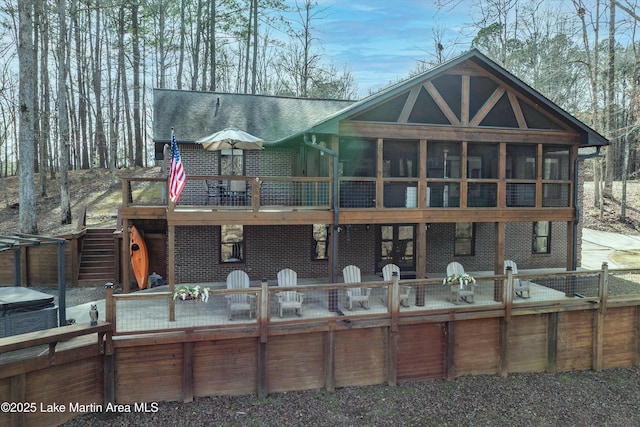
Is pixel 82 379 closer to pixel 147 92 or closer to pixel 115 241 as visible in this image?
pixel 115 241

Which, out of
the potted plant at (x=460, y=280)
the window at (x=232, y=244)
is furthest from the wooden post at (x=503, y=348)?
the window at (x=232, y=244)

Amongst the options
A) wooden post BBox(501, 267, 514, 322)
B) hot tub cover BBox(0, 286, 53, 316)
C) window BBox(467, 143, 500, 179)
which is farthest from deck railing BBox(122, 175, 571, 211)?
hot tub cover BBox(0, 286, 53, 316)

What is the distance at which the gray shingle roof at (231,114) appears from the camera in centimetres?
1323

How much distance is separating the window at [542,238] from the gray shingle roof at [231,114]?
30.5 feet

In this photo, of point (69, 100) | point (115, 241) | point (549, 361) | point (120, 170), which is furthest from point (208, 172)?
point (69, 100)

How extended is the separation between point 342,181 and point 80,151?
2816 centimetres

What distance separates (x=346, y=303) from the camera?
1027 cm

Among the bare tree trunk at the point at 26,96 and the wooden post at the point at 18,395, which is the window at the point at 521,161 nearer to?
the wooden post at the point at 18,395

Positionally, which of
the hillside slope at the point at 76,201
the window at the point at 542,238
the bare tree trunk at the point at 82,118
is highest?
the bare tree trunk at the point at 82,118

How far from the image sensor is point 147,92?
3209 cm

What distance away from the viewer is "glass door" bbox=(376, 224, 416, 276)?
14.1 m

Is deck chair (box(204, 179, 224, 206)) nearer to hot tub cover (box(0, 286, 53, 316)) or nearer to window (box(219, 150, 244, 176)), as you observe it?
window (box(219, 150, 244, 176))

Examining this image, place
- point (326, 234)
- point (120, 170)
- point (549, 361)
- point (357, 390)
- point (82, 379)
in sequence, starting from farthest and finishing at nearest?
1. point (120, 170)
2. point (326, 234)
3. point (549, 361)
4. point (357, 390)
5. point (82, 379)

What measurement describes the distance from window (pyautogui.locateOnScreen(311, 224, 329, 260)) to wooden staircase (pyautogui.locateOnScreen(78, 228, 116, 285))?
7080mm
